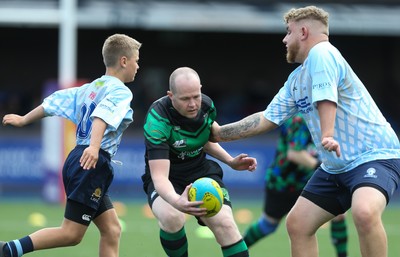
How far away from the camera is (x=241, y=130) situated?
25.7ft

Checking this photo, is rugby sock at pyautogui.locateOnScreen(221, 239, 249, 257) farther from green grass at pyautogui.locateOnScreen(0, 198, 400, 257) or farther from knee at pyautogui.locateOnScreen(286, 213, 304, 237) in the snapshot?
green grass at pyautogui.locateOnScreen(0, 198, 400, 257)

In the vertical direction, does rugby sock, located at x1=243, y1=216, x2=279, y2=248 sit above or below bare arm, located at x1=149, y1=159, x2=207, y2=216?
below

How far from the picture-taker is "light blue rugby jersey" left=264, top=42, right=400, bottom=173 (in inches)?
275

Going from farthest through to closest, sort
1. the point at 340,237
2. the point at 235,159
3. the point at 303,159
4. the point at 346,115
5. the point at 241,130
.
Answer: the point at 303,159 < the point at 340,237 < the point at 241,130 < the point at 235,159 < the point at 346,115

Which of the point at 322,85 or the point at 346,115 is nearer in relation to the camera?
the point at 322,85

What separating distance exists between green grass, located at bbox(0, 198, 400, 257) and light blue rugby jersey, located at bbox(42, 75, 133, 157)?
2327 millimetres

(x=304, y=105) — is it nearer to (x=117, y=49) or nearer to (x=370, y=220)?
(x=370, y=220)

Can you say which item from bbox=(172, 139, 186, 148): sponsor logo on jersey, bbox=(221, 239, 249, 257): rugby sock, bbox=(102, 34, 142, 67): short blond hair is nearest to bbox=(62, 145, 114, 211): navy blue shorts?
bbox=(172, 139, 186, 148): sponsor logo on jersey

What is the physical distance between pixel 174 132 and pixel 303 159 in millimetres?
2740

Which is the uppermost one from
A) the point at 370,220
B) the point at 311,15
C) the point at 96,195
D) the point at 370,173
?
the point at 311,15

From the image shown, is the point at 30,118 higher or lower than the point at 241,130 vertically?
higher

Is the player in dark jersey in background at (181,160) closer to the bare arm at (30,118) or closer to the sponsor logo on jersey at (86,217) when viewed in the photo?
the sponsor logo on jersey at (86,217)

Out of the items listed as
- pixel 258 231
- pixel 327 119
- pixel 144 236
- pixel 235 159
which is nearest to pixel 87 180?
pixel 235 159

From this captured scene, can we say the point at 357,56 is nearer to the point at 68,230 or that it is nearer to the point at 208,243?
the point at 208,243
